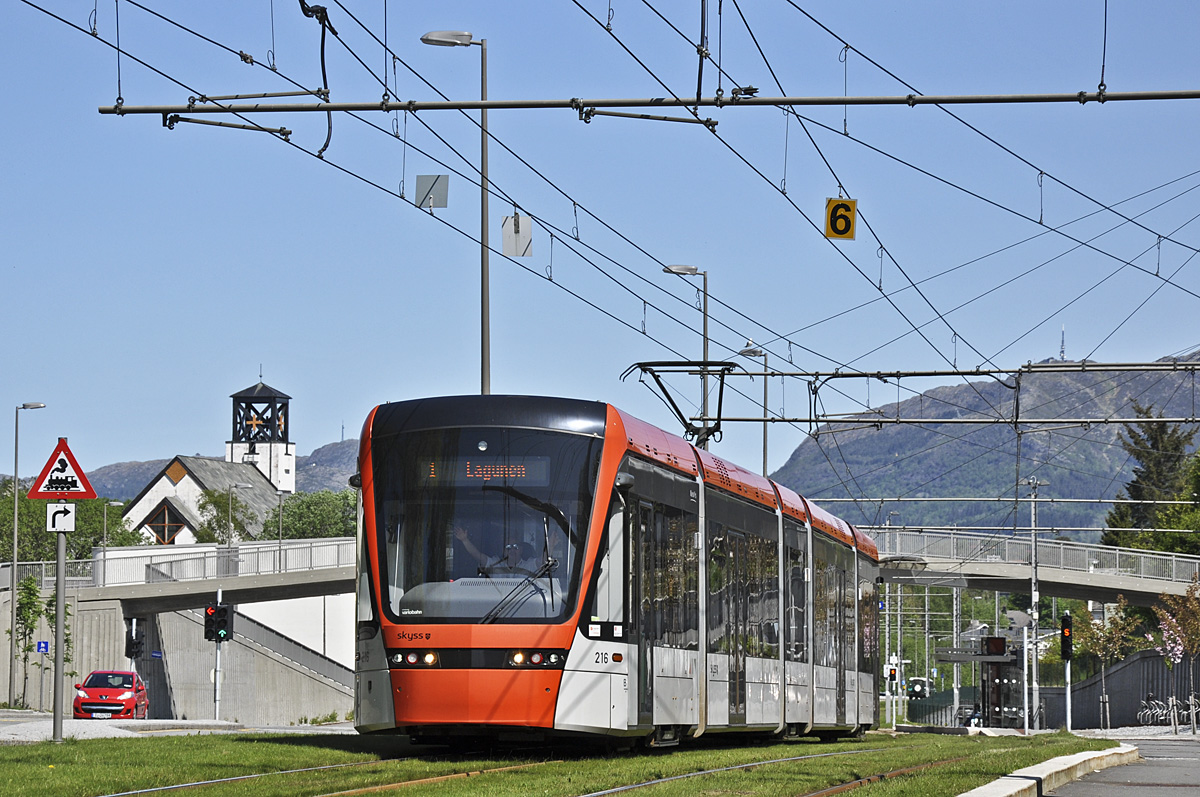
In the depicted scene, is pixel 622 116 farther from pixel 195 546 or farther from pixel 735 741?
pixel 195 546

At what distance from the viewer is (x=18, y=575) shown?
56812mm

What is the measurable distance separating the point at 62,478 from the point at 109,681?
28584 mm

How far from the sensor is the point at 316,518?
502ft

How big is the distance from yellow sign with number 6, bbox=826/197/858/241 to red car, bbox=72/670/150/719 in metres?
28.9

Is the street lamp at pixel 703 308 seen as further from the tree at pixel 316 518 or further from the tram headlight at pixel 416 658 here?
the tree at pixel 316 518

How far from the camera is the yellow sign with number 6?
22.8 meters

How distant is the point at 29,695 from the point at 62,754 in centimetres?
4102

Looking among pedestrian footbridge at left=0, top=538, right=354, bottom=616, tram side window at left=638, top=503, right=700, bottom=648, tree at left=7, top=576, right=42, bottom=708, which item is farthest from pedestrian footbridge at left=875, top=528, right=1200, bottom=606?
tram side window at left=638, top=503, right=700, bottom=648

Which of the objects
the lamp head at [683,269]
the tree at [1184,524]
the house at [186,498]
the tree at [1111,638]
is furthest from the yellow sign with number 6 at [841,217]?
the house at [186,498]

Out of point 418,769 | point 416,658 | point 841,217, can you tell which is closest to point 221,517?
point 841,217

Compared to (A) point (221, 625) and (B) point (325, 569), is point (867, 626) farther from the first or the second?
(B) point (325, 569)

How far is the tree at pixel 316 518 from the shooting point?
500 feet

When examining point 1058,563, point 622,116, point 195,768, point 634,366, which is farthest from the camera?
point 1058,563

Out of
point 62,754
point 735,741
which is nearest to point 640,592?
point 62,754
